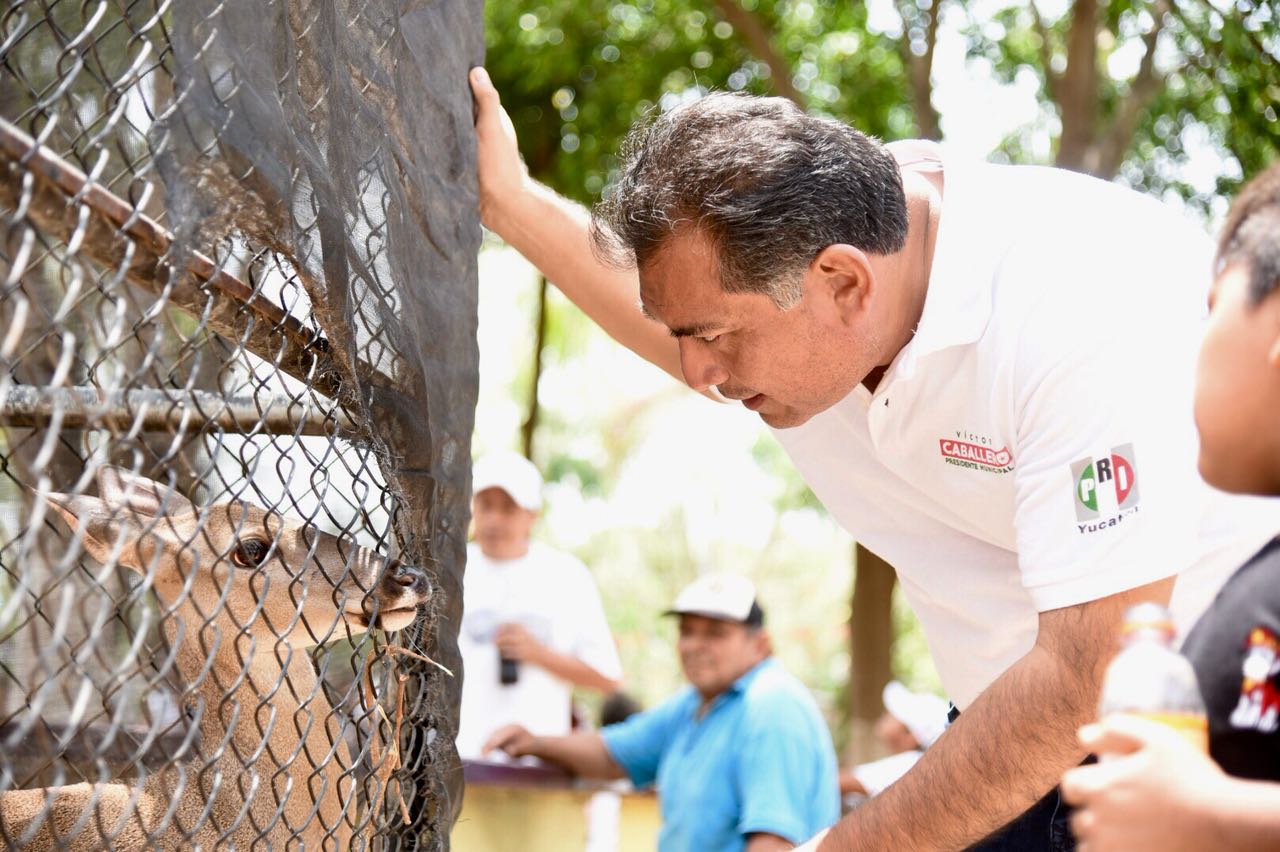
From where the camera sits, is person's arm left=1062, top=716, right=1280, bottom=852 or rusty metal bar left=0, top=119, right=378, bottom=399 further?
rusty metal bar left=0, top=119, right=378, bottom=399

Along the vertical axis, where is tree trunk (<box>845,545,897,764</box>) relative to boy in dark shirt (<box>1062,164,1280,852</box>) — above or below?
above

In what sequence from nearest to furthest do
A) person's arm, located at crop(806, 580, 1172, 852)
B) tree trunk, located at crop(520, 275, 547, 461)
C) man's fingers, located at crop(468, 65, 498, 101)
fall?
1. person's arm, located at crop(806, 580, 1172, 852)
2. man's fingers, located at crop(468, 65, 498, 101)
3. tree trunk, located at crop(520, 275, 547, 461)

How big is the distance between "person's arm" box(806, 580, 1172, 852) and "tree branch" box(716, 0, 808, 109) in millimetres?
6724

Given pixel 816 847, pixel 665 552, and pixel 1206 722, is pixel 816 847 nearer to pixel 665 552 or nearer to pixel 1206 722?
pixel 1206 722

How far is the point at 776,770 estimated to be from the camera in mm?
5277

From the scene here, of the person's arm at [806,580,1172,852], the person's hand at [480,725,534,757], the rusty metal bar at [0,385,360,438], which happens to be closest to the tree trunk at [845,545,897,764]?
the person's hand at [480,725,534,757]

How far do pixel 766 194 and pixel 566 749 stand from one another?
146 inches

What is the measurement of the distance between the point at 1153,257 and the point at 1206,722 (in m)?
1.41

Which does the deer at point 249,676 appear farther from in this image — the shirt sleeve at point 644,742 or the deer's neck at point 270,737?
the shirt sleeve at point 644,742

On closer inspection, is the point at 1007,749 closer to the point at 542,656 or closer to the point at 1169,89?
the point at 542,656

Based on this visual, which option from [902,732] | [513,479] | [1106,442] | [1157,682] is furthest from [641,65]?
[1157,682]

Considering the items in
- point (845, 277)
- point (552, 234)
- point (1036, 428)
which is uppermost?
point (552, 234)

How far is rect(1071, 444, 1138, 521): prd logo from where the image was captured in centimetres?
252

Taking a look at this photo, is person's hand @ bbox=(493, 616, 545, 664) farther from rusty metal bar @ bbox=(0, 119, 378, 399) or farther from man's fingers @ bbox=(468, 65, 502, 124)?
rusty metal bar @ bbox=(0, 119, 378, 399)
